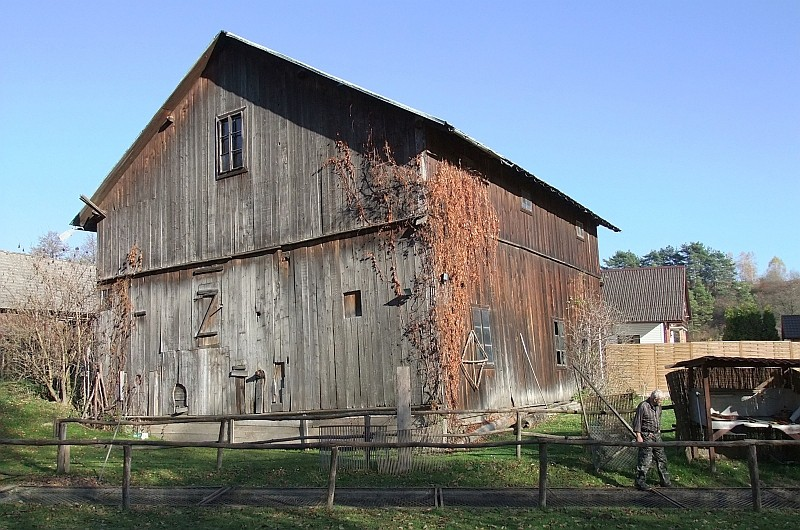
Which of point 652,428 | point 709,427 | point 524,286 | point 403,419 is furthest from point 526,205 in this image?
point 652,428

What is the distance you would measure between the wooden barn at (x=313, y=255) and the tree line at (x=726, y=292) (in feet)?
80.8

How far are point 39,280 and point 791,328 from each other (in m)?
40.6

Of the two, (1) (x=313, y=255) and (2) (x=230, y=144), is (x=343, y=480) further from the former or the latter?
(2) (x=230, y=144)

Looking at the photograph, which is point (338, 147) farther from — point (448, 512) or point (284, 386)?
point (448, 512)

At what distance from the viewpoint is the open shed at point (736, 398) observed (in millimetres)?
13969

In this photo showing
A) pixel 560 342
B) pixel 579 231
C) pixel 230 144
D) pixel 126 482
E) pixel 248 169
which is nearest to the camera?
pixel 126 482

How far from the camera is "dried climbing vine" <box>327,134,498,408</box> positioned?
16797 mm

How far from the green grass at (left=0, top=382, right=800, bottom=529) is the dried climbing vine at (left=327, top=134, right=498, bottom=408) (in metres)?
2.26

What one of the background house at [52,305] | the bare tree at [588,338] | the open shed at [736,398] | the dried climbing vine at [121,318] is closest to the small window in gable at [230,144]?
the dried climbing vine at [121,318]

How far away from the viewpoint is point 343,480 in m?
13.2

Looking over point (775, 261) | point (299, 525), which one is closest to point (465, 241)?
point (299, 525)

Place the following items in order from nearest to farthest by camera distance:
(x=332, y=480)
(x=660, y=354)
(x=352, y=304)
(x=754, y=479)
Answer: (x=754, y=479), (x=332, y=480), (x=352, y=304), (x=660, y=354)

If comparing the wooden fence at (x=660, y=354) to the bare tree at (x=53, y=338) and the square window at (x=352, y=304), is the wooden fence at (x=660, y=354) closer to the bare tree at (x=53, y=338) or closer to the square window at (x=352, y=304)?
the square window at (x=352, y=304)

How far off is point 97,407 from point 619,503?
56.5 ft
